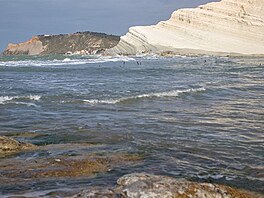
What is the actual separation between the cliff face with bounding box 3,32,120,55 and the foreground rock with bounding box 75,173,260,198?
143947 millimetres

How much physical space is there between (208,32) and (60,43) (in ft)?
322

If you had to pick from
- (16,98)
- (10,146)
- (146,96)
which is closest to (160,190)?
(10,146)

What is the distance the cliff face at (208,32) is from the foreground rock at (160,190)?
6941cm

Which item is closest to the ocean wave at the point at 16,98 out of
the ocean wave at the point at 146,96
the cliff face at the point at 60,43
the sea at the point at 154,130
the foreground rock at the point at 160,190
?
the sea at the point at 154,130

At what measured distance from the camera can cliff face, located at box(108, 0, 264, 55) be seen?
73.6 meters

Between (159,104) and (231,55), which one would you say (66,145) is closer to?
(159,104)

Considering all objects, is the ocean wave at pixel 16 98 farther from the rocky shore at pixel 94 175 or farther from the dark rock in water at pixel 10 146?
the dark rock in water at pixel 10 146

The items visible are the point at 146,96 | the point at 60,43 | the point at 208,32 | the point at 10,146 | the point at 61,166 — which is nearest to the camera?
the point at 61,166

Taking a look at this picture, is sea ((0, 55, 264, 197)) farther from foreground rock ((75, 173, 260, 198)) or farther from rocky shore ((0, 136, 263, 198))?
foreground rock ((75, 173, 260, 198))

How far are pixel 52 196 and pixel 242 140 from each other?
19.1 ft

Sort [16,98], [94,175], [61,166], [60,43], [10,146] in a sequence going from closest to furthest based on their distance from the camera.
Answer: [94,175] < [61,166] < [10,146] < [16,98] < [60,43]

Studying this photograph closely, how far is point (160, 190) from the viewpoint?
185 inches

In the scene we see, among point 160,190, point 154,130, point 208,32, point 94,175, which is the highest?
point 208,32

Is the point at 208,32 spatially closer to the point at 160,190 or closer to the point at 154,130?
the point at 154,130
